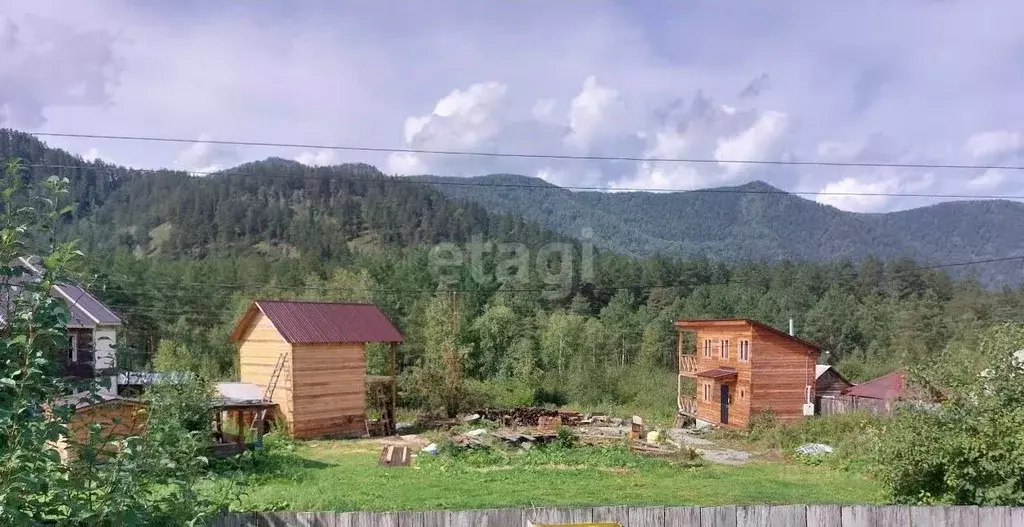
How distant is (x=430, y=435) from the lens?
100 ft

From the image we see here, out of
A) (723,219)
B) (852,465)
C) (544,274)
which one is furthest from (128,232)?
(723,219)

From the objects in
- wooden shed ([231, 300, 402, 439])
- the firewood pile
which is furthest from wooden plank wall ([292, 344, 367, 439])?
the firewood pile

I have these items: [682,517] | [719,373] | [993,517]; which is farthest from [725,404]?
[682,517]

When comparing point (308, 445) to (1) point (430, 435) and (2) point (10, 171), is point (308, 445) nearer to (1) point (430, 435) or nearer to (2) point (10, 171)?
(1) point (430, 435)

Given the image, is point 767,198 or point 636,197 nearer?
point 636,197

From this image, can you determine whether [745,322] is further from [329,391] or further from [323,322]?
[323,322]

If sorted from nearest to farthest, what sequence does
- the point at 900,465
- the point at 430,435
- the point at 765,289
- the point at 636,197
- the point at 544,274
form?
1. the point at 900,465
2. the point at 430,435
3. the point at 765,289
4. the point at 544,274
5. the point at 636,197

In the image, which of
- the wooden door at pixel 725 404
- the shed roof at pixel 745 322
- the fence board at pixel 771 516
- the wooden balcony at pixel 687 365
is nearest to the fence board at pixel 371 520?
the fence board at pixel 771 516

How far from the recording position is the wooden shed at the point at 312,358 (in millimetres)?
29547

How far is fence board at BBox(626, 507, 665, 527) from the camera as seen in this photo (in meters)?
6.70

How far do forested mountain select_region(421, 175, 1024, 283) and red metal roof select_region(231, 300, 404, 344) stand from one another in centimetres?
8200

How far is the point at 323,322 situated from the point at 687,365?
1871 cm

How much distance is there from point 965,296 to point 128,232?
72647 millimetres

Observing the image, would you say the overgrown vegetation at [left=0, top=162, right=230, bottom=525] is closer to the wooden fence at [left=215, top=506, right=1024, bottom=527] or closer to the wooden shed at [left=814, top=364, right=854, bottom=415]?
the wooden fence at [left=215, top=506, right=1024, bottom=527]
